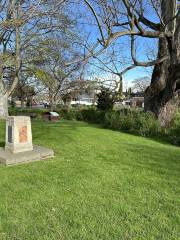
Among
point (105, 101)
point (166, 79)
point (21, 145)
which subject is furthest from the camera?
point (105, 101)

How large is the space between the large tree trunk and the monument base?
319 inches

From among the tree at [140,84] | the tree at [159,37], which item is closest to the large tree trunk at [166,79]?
the tree at [159,37]

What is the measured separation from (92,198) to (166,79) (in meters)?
11.4

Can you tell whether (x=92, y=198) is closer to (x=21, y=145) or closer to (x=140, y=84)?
(x=21, y=145)

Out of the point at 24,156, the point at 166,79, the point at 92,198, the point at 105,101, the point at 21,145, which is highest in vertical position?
the point at 166,79

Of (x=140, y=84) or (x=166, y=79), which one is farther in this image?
(x=140, y=84)

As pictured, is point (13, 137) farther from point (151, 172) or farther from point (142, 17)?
point (142, 17)

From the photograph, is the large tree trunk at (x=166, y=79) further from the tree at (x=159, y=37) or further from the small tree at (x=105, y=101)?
the small tree at (x=105, y=101)

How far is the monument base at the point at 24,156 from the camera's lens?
6672 mm

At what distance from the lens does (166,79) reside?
14852 millimetres

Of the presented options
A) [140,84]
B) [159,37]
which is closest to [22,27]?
[159,37]

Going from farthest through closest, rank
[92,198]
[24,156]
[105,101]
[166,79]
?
[105,101] → [166,79] → [24,156] → [92,198]

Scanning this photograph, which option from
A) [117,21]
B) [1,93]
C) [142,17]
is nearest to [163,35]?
[142,17]

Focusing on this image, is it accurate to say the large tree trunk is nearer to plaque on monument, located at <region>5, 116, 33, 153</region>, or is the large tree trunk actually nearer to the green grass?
the green grass
